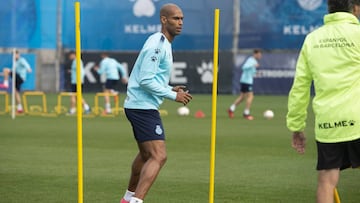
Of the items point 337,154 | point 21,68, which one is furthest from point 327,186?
point 21,68

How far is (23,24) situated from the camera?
37094 millimetres

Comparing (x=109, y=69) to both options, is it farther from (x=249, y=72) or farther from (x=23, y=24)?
(x=23, y=24)

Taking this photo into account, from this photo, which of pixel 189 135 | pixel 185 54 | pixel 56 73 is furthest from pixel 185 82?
pixel 189 135

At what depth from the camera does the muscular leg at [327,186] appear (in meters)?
7.33

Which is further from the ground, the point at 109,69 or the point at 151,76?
the point at 151,76

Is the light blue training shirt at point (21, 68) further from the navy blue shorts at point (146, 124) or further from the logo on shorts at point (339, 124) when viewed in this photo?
the logo on shorts at point (339, 124)

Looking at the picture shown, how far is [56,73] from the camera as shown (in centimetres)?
4084

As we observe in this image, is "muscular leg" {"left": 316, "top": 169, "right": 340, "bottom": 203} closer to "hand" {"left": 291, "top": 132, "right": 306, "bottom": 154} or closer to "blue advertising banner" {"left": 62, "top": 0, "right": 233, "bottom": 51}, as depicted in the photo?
"hand" {"left": 291, "top": 132, "right": 306, "bottom": 154}

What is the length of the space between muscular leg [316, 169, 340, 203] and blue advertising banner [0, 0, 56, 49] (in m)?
30.7

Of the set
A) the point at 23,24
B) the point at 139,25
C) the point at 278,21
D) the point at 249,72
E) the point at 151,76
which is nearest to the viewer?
the point at 151,76

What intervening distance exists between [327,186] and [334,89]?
757 mm

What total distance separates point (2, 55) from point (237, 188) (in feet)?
90.8

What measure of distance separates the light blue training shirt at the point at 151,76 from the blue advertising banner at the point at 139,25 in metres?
29.3

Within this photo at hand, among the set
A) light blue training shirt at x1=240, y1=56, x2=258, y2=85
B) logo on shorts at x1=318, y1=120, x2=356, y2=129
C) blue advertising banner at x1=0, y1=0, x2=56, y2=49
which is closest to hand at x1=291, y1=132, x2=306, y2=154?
logo on shorts at x1=318, y1=120, x2=356, y2=129
